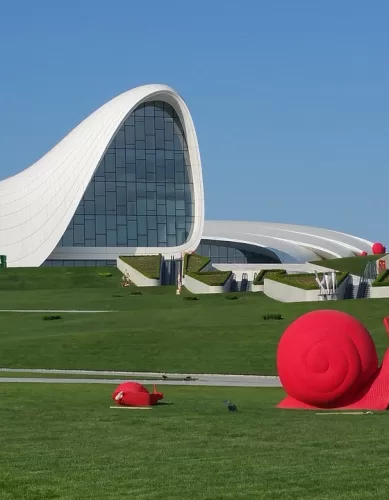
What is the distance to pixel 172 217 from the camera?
274 feet

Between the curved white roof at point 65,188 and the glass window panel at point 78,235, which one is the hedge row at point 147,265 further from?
the curved white roof at point 65,188

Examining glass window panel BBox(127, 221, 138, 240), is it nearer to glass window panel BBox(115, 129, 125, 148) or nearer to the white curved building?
the white curved building

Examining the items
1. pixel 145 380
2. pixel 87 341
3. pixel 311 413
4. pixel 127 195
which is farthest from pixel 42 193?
pixel 311 413

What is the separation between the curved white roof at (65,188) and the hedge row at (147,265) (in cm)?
1113

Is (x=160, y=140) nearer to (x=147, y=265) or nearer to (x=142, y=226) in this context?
(x=142, y=226)

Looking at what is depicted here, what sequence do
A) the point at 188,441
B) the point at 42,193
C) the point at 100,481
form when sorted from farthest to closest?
the point at 42,193 < the point at 188,441 < the point at 100,481

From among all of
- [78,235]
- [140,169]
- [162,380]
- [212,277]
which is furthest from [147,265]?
[162,380]

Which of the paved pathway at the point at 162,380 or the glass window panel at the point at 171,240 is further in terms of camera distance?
the glass window panel at the point at 171,240

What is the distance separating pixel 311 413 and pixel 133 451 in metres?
5.58

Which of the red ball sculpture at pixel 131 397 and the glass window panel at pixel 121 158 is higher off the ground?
the glass window panel at pixel 121 158

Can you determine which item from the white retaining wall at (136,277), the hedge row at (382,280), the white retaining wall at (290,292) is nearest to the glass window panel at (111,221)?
the white retaining wall at (136,277)

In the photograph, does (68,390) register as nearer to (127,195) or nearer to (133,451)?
(133,451)

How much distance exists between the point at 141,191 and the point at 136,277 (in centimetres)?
1874

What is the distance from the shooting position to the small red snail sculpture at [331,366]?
52.8 ft
